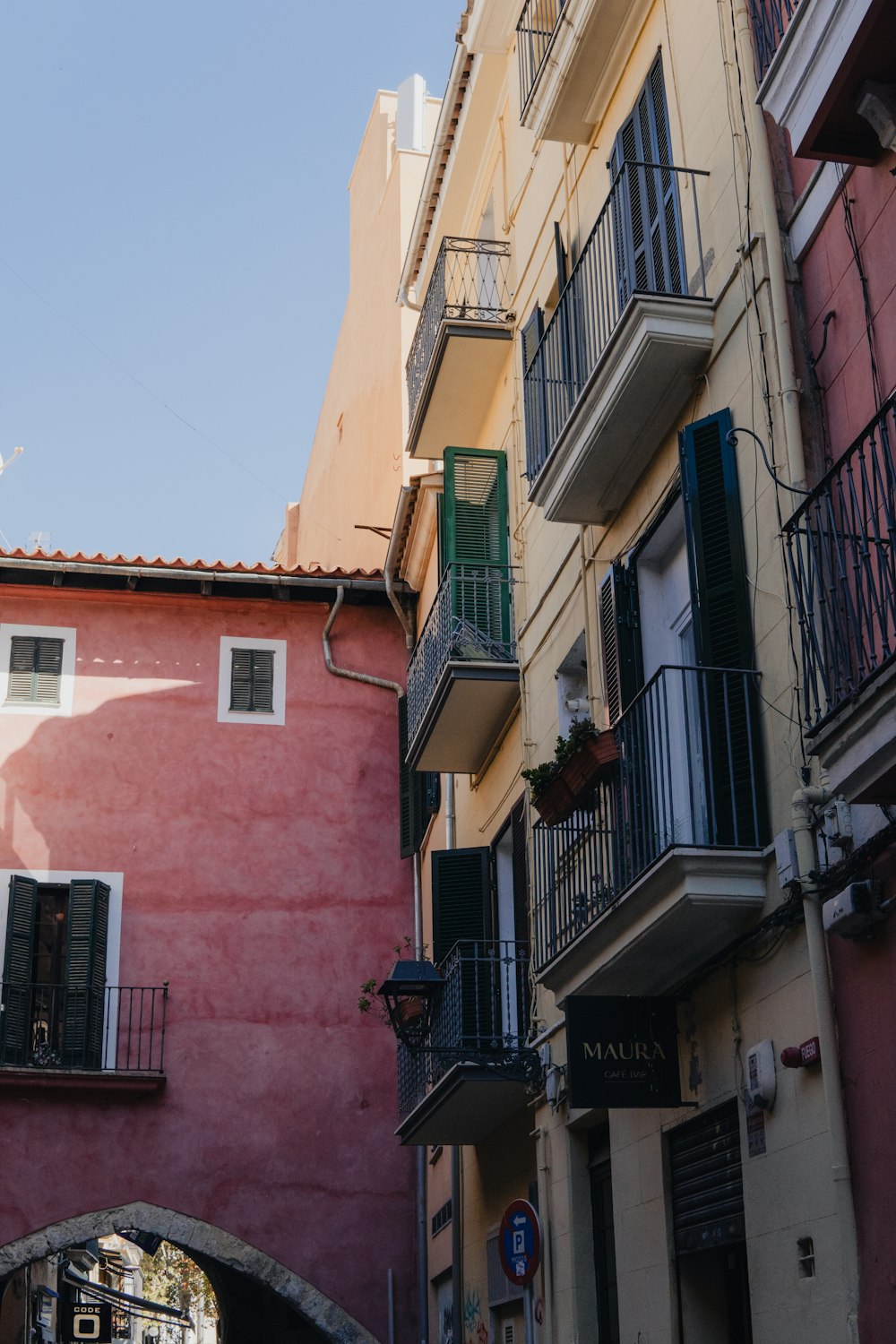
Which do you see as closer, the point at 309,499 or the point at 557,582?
the point at 557,582

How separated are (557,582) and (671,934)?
491 centimetres

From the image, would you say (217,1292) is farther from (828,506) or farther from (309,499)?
(828,506)

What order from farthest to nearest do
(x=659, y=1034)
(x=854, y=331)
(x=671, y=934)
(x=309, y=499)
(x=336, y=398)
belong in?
(x=309, y=499) < (x=336, y=398) < (x=659, y=1034) < (x=671, y=934) < (x=854, y=331)

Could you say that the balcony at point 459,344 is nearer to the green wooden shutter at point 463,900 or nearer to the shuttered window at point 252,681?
the shuttered window at point 252,681

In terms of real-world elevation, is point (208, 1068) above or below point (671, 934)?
above

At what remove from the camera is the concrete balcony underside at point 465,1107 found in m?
12.1

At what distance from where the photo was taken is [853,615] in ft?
21.9

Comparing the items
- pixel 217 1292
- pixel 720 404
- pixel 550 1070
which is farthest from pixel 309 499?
pixel 720 404

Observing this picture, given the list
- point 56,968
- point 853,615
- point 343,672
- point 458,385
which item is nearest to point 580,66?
point 458,385

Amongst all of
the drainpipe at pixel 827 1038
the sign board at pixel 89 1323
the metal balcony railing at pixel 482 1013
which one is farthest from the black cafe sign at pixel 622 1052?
the sign board at pixel 89 1323

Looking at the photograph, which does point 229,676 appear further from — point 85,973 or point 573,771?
point 573,771

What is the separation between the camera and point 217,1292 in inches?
915

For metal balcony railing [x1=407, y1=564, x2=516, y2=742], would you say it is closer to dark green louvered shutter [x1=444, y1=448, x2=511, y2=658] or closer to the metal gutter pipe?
dark green louvered shutter [x1=444, y1=448, x2=511, y2=658]

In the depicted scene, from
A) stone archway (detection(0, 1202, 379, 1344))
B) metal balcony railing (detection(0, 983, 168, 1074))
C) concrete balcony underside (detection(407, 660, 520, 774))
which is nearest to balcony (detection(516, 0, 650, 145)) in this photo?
concrete balcony underside (detection(407, 660, 520, 774))
